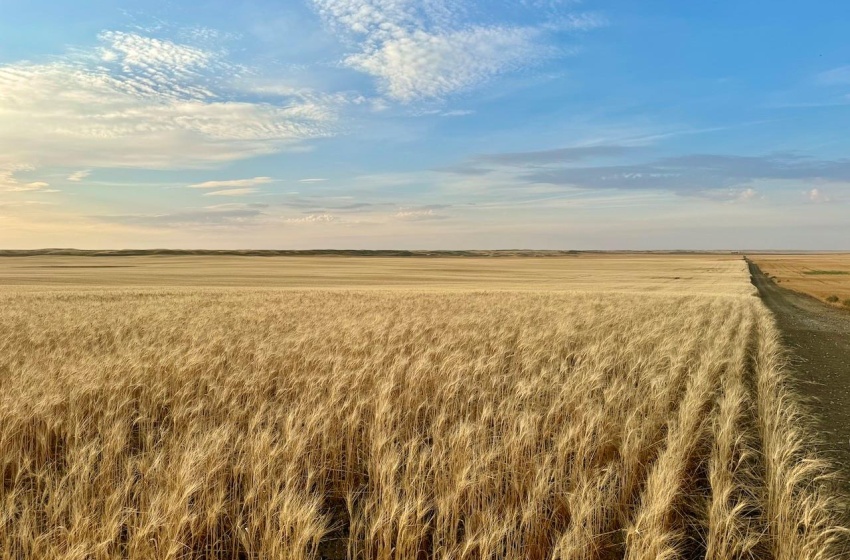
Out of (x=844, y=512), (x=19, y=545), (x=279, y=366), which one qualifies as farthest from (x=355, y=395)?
(x=844, y=512)

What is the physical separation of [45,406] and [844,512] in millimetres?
7593

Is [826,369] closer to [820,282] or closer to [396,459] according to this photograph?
[396,459]

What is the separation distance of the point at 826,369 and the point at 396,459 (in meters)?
11.7

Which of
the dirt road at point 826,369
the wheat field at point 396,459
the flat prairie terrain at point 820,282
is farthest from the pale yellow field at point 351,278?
the wheat field at point 396,459

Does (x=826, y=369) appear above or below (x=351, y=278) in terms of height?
above

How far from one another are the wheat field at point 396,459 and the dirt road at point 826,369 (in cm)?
47

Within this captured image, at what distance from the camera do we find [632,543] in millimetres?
3264

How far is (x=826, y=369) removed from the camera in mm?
11562

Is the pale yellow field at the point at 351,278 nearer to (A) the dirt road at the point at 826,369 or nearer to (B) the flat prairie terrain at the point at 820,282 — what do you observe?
→ (B) the flat prairie terrain at the point at 820,282

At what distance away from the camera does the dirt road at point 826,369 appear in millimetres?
6684

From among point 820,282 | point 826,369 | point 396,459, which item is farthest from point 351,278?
point 396,459

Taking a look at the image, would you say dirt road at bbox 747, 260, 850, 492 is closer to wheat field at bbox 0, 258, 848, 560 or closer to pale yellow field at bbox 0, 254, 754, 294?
wheat field at bbox 0, 258, 848, 560

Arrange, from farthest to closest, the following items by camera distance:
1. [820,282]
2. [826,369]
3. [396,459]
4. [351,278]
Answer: [351,278] < [820,282] < [826,369] < [396,459]

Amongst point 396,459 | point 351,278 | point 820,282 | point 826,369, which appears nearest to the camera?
point 396,459
